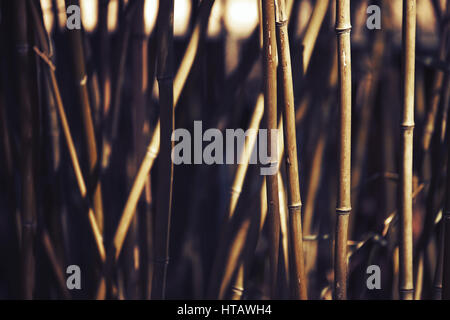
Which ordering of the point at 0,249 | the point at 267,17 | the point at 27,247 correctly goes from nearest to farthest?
1. the point at 267,17
2. the point at 27,247
3. the point at 0,249

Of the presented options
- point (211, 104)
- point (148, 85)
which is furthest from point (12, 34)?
point (211, 104)

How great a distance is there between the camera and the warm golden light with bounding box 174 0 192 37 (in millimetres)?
673

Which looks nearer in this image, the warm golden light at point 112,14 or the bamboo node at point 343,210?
the bamboo node at point 343,210

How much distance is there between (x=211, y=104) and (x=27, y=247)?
1.27 feet

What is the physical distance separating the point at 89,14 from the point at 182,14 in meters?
0.16

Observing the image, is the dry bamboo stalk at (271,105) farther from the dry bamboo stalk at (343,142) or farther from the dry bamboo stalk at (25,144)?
the dry bamboo stalk at (25,144)

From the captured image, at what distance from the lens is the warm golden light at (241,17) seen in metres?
0.67

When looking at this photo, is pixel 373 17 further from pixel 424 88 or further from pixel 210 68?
pixel 210 68

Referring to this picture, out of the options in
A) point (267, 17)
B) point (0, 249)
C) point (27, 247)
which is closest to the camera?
point (267, 17)

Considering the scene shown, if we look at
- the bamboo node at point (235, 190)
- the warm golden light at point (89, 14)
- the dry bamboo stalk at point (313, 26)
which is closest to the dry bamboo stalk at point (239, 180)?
the bamboo node at point (235, 190)

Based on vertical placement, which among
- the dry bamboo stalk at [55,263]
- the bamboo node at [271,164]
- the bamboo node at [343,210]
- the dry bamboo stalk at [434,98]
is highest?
the dry bamboo stalk at [434,98]

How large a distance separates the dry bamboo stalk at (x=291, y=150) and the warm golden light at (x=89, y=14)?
0.34 m

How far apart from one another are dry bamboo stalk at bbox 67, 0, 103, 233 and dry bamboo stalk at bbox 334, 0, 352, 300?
38cm
